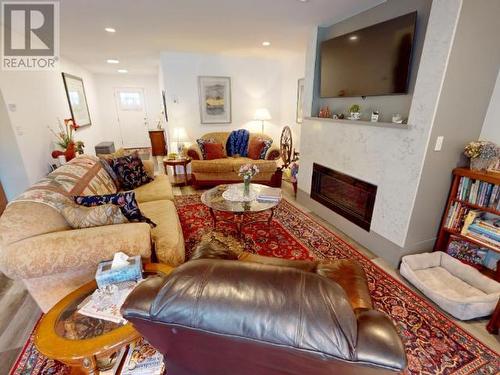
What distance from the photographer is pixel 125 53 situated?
4473 mm

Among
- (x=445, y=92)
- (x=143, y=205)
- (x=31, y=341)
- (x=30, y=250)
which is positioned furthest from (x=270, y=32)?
(x=31, y=341)

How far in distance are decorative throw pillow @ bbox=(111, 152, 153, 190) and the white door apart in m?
6.02

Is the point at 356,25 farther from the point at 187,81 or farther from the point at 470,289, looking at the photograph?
the point at 187,81

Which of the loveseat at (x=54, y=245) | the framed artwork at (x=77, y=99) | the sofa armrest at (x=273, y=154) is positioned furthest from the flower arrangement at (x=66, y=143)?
the sofa armrest at (x=273, y=154)

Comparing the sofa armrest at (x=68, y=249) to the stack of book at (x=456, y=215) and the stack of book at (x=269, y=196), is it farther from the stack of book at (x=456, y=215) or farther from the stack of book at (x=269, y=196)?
the stack of book at (x=456, y=215)

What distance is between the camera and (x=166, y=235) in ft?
5.90

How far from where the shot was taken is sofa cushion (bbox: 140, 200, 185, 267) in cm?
166

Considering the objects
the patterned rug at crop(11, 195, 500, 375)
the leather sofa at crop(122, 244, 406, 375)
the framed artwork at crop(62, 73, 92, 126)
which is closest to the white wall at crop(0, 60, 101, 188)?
the framed artwork at crop(62, 73, 92, 126)

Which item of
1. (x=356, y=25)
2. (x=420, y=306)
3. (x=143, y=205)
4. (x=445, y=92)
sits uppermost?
(x=356, y=25)

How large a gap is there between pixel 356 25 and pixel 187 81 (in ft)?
10.1

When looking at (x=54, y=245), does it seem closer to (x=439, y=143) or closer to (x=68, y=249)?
(x=68, y=249)

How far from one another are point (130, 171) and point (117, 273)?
1952mm

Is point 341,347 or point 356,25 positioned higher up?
point 356,25

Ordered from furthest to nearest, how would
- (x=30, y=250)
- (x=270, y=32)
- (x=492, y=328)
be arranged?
(x=270, y=32) → (x=492, y=328) → (x=30, y=250)
